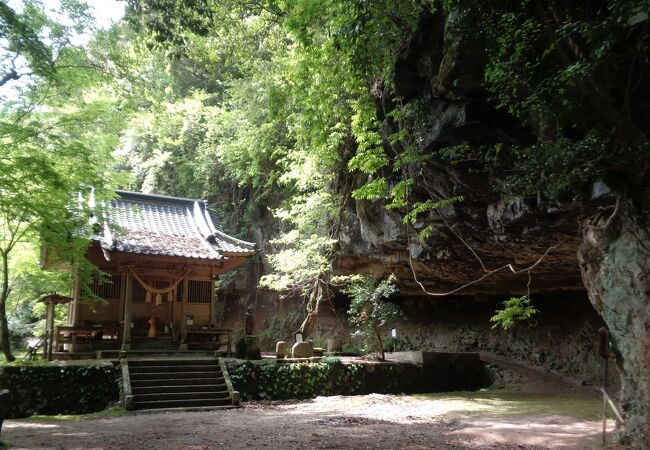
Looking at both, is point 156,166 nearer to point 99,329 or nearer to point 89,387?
point 99,329

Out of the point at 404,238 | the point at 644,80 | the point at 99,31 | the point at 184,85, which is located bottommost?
the point at 404,238

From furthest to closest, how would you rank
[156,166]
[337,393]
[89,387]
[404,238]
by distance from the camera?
[156,166], [404,238], [337,393], [89,387]

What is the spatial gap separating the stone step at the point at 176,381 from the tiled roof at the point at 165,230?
4.17 metres

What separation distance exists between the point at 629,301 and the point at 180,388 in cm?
960

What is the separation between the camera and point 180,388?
11.3 metres

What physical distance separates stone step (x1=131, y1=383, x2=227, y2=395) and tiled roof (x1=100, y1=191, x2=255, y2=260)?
175 inches

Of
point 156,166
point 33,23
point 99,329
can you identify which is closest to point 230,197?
point 156,166

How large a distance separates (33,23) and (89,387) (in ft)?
27.1

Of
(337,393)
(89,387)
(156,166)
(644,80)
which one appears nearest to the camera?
(644,80)

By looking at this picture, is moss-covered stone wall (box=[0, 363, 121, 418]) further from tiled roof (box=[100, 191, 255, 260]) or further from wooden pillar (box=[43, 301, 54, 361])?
tiled roof (box=[100, 191, 255, 260])

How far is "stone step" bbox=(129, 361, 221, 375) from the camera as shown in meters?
11.8

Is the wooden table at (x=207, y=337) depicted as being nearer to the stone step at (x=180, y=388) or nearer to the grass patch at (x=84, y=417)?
the stone step at (x=180, y=388)

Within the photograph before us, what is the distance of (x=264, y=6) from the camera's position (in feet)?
46.4

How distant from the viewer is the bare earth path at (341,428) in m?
6.74
